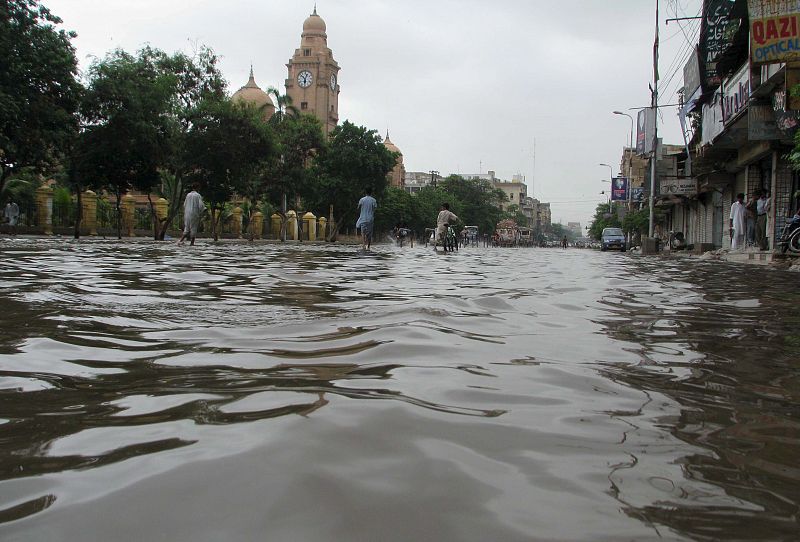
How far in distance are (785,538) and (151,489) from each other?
1.20 m

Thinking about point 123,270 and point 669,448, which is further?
point 123,270

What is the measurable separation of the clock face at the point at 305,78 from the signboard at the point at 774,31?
7428 centimetres

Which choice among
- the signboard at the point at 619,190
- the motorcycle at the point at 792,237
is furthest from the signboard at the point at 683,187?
the signboard at the point at 619,190

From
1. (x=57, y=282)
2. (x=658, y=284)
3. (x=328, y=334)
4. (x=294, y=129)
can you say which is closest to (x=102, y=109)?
(x=294, y=129)

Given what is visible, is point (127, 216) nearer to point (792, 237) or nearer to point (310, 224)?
point (310, 224)

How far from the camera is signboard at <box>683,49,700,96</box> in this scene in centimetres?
2308

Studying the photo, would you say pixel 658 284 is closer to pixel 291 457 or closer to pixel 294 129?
pixel 291 457

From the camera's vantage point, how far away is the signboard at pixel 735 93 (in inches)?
681

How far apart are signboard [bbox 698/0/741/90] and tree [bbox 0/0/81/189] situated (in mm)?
19013

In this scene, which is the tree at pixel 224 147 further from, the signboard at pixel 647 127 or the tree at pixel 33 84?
the signboard at pixel 647 127

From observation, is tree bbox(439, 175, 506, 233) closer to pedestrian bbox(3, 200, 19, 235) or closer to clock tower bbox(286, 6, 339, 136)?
clock tower bbox(286, 6, 339, 136)

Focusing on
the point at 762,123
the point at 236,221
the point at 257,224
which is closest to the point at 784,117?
the point at 762,123

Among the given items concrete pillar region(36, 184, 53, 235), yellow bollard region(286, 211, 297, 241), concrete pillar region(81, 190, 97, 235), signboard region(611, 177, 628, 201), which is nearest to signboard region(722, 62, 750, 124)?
concrete pillar region(36, 184, 53, 235)

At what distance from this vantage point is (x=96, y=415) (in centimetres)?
194
